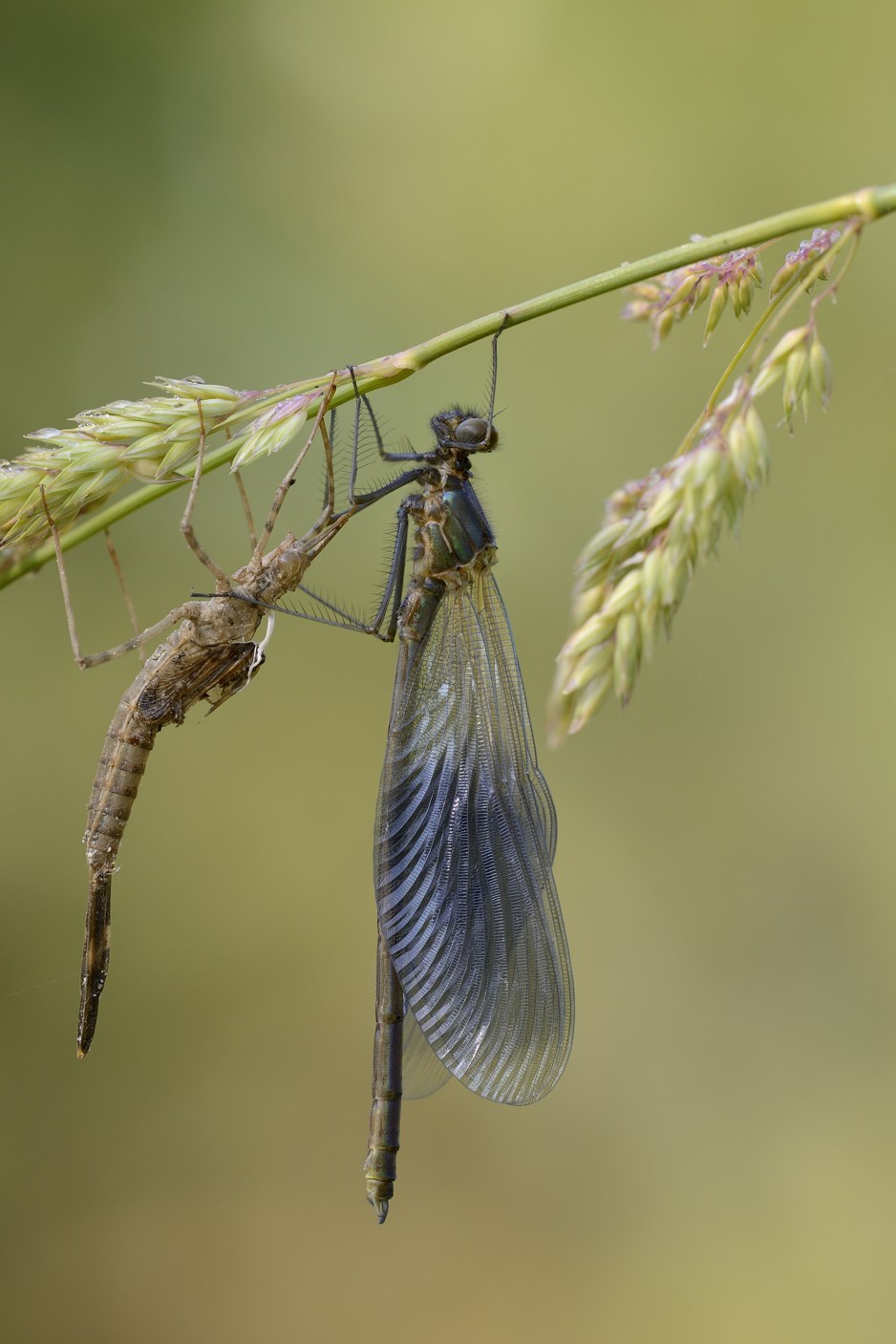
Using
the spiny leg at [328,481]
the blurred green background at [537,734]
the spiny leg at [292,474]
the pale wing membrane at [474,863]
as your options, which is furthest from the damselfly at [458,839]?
the blurred green background at [537,734]

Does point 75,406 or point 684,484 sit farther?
point 75,406

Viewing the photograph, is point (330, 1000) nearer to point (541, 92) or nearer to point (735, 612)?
point (735, 612)

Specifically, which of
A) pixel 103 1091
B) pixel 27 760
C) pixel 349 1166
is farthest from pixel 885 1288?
pixel 27 760

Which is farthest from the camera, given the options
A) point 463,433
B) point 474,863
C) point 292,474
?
point 474,863

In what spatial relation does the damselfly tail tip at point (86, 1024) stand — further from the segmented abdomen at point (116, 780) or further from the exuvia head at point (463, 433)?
the exuvia head at point (463, 433)

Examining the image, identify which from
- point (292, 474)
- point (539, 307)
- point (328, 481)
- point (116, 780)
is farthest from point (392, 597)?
point (539, 307)

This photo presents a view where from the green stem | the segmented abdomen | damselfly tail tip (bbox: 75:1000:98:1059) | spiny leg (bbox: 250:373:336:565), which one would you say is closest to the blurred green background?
spiny leg (bbox: 250:373:336:565)

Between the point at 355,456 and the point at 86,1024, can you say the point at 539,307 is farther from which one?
the point at 86,1024
